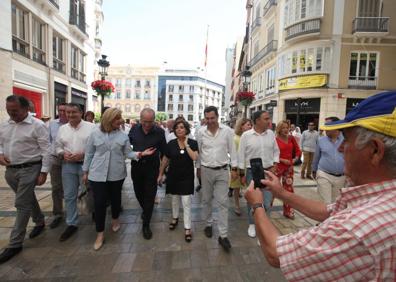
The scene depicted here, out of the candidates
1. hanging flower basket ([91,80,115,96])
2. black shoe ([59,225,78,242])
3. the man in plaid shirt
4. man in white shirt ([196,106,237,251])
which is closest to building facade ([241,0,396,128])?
hanging flower basket ([91,80,115,96])

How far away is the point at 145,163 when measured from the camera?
4.16 meters

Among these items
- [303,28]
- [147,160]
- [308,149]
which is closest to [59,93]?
[147,160]

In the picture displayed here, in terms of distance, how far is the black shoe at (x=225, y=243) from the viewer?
144 inches

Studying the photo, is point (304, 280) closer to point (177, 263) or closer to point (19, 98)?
point (177, 263)

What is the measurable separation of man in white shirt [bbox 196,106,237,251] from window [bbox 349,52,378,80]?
17.5m

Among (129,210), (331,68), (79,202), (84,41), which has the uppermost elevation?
(84,41)

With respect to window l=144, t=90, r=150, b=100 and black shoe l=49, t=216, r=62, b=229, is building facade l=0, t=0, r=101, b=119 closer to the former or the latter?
black shoe l=49, t=216, r=62, b=229

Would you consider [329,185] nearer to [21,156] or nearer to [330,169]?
[330,169]

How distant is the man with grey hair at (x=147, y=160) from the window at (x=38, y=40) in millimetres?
12408

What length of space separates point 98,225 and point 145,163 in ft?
3.71

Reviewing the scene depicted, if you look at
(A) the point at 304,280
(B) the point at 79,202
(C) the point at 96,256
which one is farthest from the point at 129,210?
(A) the point at 304,280

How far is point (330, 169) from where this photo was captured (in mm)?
3975

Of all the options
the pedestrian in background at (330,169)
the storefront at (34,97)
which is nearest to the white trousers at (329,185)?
the pedestrian in background at (330,169)

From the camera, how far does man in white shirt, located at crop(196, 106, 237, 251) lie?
3.99 metres
